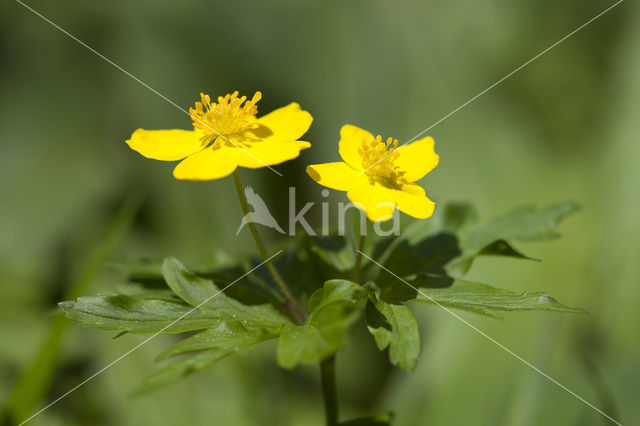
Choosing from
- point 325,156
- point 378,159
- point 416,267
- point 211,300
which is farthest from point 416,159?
point 325,156

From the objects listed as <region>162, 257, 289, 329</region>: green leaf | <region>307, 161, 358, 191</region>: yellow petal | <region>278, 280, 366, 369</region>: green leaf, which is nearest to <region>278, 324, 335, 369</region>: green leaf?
<region>278, 280, 366, 369</region>: green leaf

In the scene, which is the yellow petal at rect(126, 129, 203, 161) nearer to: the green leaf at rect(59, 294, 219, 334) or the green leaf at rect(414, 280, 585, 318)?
the green leaf at rect(59, 294, 219, 334)

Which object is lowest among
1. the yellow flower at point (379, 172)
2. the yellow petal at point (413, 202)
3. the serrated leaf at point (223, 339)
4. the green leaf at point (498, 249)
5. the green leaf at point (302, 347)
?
the green leaf at point (302, 347)

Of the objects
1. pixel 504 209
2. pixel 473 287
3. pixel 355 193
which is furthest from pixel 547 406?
pixel 355 193

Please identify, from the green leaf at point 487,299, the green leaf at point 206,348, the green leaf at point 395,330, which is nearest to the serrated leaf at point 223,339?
the green leaf at point 206,348

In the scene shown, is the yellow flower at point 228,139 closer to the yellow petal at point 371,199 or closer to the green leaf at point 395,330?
the yellow petal at point 371,199

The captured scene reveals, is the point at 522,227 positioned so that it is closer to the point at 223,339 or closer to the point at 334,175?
the point at 334,175

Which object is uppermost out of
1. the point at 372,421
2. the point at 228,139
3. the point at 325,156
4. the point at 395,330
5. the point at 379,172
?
the point at 325,156
